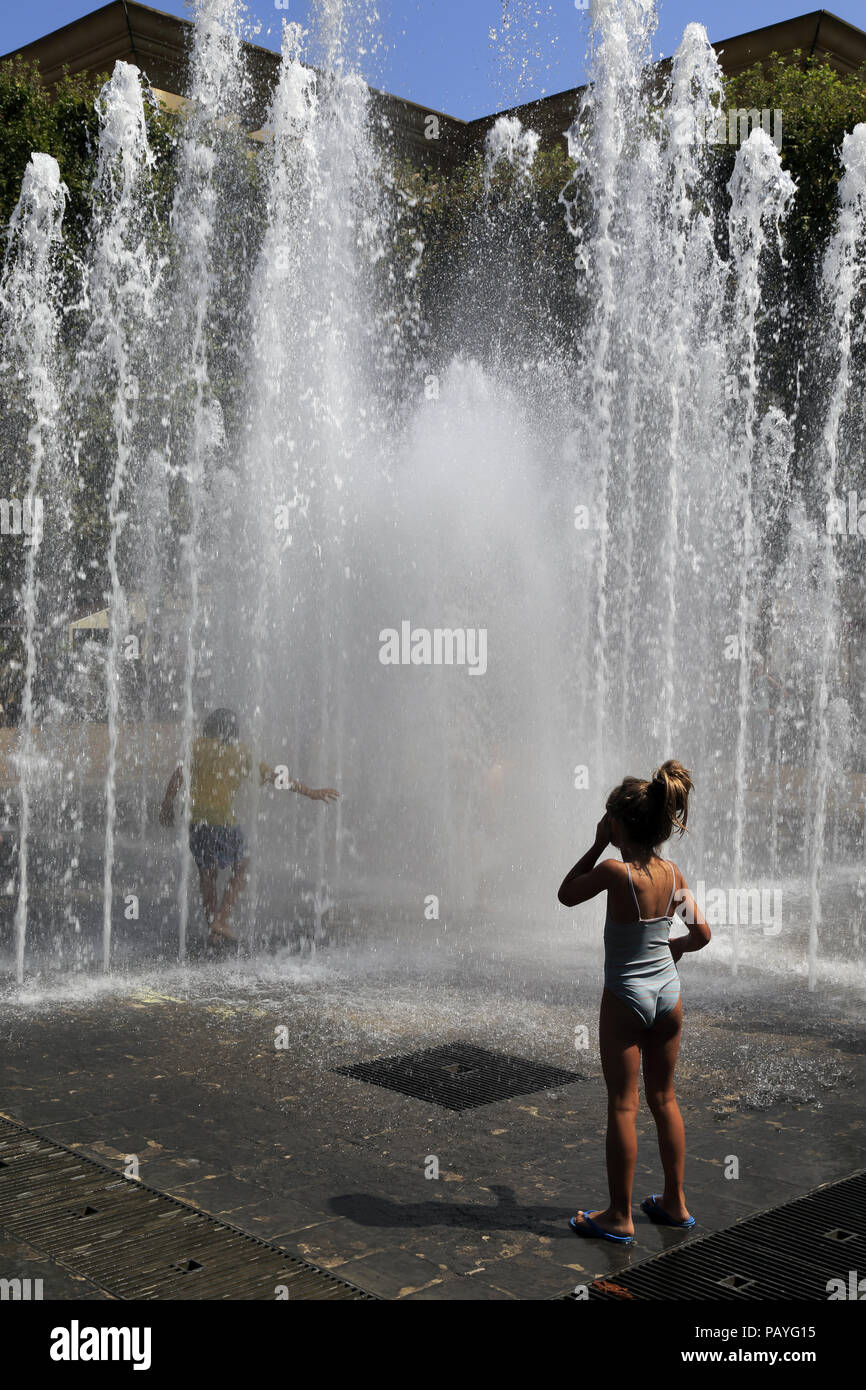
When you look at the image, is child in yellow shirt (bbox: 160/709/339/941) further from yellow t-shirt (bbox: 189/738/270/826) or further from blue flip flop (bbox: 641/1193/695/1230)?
blue flip flop (bbox: 641/1193/695/1230)

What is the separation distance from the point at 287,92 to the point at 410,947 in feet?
28.6

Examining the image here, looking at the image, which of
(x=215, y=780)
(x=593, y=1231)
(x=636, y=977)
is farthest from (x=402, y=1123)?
(x=215, y=780)

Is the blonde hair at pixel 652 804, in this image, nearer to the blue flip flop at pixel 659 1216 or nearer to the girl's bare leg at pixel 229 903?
the blue flip flop at pixel 659 1216

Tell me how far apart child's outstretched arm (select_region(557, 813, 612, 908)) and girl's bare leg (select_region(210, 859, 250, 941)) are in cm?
443

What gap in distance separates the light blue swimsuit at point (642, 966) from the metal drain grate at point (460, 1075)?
154 centimetres

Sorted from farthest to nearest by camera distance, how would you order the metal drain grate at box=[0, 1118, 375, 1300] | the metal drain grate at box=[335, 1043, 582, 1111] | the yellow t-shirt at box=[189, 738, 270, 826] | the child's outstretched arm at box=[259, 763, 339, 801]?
the child's outstretched arm at box=[259, 763, 339, 801]
the yellow t-shirt at box=[189, 738, 270, 826]
the metal drain grate at box=[335, 1043, 582, 1111]
the metal drain grate at box=[0, 1118, 375, 1300]

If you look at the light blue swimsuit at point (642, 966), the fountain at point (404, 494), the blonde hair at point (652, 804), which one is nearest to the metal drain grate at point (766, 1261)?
the light blue swimsuit at point (642, 966)

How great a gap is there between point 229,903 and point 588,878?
15.0 ft

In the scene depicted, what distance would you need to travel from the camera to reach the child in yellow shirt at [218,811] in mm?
8234

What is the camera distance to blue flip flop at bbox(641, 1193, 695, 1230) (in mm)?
4172

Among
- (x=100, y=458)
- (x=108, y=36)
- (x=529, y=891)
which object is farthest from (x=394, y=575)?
(x=108, y=36)

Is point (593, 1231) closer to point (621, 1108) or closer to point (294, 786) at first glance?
point (621, 1108)

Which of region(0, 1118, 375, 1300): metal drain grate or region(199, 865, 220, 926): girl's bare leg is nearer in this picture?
region(0, 1118, 375, 1300): metal drain grate

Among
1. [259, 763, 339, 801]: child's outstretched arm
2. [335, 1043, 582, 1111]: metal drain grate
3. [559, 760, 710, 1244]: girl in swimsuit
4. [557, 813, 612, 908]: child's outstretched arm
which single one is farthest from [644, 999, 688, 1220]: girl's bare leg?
[259, 763, 339, 801]: child's outstretched arm
